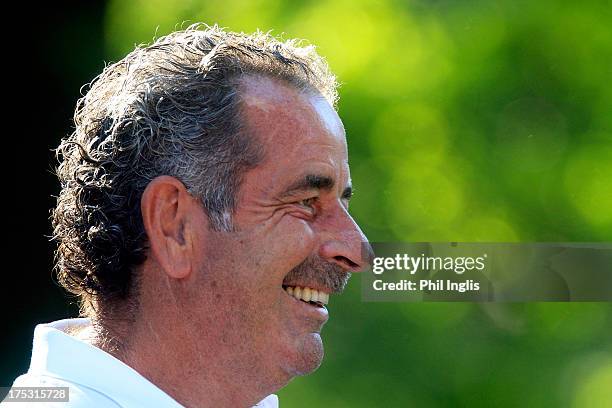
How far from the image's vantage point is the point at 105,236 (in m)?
1.93

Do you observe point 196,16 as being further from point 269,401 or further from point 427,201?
point 269,401

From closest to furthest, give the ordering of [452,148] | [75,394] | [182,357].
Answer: [75,394]
[182,357]
[452,148]

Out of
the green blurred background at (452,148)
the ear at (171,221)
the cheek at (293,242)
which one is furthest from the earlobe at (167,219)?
the green blurred background at (452,148)

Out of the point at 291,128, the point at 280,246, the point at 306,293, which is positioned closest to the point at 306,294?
the point at 306,293

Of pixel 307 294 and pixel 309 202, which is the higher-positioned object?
pixel 309 202

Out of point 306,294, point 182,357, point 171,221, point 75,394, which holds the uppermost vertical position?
point 171,221

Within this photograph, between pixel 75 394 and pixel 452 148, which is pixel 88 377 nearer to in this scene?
pixel 75 394

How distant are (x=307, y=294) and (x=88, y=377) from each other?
42 cm

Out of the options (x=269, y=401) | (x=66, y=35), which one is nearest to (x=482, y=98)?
(x=66, y=35)

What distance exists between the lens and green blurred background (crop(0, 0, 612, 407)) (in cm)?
447

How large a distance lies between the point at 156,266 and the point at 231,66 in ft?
1.35

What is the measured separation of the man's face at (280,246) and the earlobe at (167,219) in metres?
0.04

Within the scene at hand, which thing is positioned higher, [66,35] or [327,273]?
[66,35]

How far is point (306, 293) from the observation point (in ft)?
6.22
